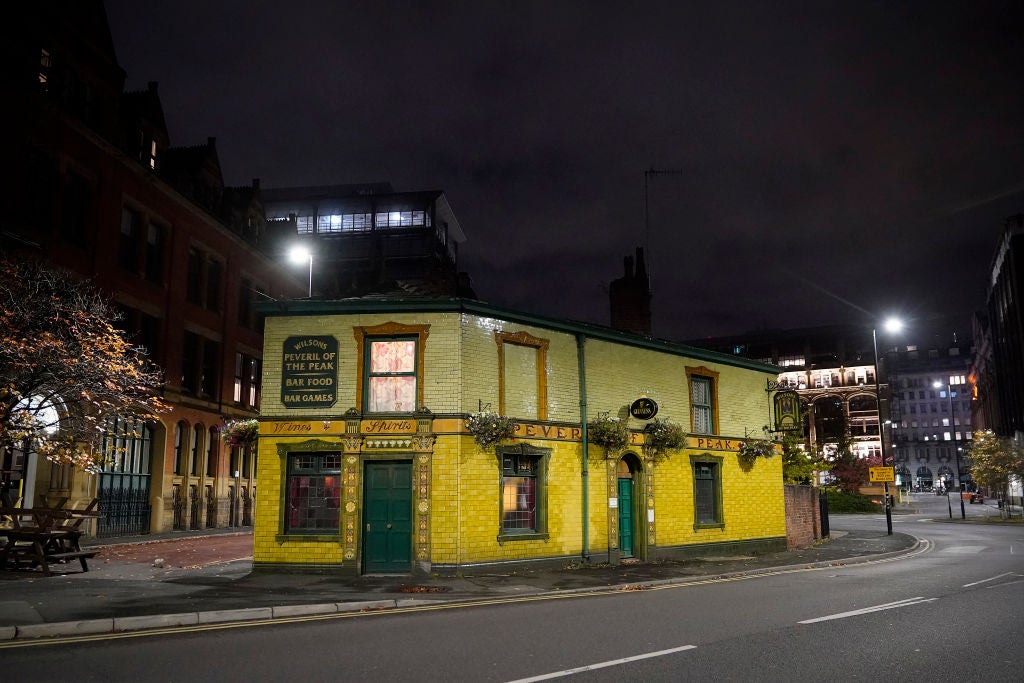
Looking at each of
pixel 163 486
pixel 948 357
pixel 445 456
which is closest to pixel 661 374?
pixel 445 456

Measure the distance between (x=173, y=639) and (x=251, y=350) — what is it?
1298 inches

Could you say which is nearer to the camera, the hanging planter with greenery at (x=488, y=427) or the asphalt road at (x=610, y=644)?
the asphalt road at (x=610, y=644)

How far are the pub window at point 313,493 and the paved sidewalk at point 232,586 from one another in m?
1.11

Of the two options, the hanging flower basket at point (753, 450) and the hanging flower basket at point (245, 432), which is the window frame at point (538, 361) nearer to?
the hanging flower basket at point (245, 432)

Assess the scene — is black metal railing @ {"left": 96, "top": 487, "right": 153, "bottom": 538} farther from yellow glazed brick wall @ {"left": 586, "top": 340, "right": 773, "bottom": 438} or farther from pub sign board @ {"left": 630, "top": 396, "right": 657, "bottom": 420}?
pub sign board @ {"left": 630, "top": 396, "right": 657, "bottom": 420}

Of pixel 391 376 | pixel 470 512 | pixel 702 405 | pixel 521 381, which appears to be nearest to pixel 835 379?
pixel 702 405

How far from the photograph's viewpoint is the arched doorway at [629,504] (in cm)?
2069

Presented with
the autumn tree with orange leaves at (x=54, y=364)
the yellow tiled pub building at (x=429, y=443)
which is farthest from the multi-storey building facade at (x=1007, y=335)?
the autumn tree with orange leaves at (x=54, y=364)

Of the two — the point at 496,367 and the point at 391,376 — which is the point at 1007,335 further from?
the point at 391,376

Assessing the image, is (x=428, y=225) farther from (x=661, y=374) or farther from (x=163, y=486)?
(x=661, y=374)

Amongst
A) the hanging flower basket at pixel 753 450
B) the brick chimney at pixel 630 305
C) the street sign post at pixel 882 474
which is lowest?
the street sign post at pixel 882 474

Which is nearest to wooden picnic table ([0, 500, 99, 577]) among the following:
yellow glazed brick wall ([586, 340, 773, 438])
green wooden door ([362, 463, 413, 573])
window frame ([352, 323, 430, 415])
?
green wooden door ([362, 463, 413, 573])

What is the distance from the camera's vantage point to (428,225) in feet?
195

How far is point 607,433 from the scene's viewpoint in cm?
1983
